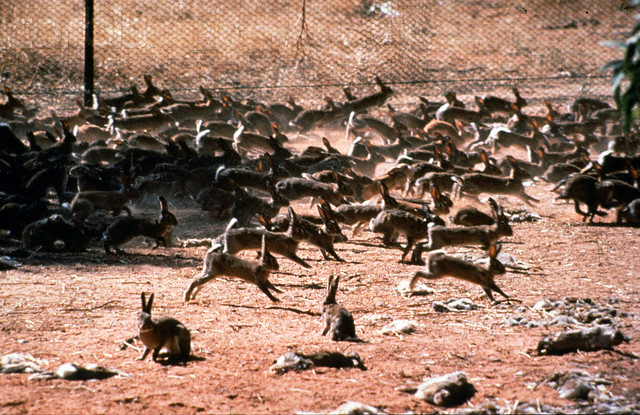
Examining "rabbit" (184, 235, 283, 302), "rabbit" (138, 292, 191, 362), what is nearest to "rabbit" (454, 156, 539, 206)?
"rabbit" (184, 235, 283, 302)

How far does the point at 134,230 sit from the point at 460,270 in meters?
4.11

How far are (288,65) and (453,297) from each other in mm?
14104

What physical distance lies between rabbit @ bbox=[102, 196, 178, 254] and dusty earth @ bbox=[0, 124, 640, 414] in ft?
0.70

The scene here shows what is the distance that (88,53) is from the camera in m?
17.2

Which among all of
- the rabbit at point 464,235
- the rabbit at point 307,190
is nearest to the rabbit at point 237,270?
the rabbit at point 464,235

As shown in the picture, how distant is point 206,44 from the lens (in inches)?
864

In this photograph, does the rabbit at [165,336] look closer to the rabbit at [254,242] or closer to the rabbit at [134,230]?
the rabbit at [254,242]

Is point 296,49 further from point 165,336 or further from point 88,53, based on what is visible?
point 165,336

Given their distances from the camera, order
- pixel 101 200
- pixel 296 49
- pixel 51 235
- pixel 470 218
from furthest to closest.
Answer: pixel 296 49 < pixel 101 200 < pixel 470 218 < pixel 51 235

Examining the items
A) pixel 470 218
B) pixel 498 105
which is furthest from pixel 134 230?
pixel 498 105

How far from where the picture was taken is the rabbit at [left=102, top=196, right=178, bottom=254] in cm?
929

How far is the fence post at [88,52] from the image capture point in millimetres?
17203

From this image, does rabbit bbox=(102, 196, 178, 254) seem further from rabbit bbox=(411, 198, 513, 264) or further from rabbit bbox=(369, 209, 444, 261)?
rabbit bbox=(411, 198, 513, 264)

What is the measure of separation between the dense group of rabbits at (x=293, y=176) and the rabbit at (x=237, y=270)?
0.04 feet
